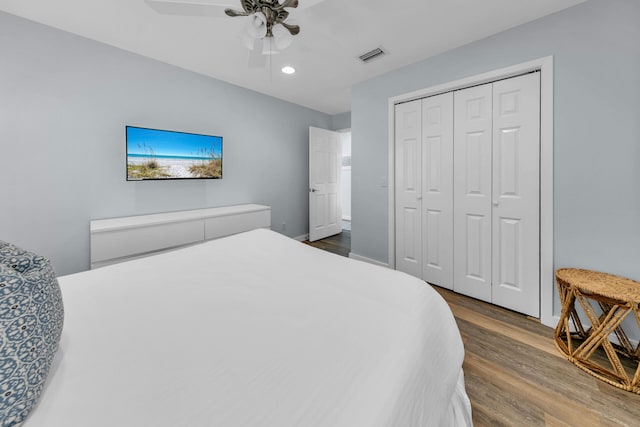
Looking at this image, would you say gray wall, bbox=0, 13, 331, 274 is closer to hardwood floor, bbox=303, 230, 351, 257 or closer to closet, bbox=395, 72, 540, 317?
hardwood floor, bbox=303, 230, 351, 257

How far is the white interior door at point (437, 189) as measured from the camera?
8.55 ft

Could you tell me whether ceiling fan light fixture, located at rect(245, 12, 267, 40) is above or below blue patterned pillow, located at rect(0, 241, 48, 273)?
above

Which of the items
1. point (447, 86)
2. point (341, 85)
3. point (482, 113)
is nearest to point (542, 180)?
point (482, 113)

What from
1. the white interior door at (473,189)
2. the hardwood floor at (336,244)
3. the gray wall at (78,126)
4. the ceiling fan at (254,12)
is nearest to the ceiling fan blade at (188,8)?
the ceiling fan at (254,12)

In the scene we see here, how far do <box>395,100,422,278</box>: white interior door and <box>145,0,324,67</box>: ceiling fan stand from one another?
164 centimetres

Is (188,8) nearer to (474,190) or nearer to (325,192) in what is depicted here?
(474,190)

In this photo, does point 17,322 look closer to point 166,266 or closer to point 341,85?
point 166,266

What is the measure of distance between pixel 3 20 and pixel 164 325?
302 centimetres

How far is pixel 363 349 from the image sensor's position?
0.77m

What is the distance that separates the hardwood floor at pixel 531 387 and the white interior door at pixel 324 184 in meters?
3.07

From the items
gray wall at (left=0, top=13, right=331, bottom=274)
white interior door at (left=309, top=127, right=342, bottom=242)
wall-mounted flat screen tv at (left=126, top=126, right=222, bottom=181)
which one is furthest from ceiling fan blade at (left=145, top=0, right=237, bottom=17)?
white interior door at (left=309, top=127, right=342, bottom=242)


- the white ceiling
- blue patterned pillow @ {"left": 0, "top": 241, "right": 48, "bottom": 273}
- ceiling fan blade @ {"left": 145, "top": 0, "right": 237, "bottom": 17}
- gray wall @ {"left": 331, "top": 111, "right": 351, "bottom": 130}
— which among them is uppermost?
gray wall @ {"left": 331, "top": 111, "right": 351, "bottom": 130}

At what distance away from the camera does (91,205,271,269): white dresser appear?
227 cm

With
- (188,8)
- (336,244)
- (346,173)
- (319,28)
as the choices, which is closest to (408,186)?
(319,28)
